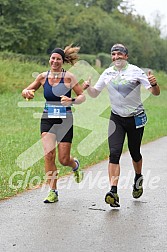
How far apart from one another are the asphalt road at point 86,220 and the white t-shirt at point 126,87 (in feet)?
4.00

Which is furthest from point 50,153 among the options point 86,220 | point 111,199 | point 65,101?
point 86,220

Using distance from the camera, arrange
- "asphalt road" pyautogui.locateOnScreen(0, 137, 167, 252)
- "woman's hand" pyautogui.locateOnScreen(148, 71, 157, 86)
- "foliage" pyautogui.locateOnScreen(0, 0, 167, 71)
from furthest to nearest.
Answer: "foliage" pyautogui.locateOnScreen(0, 0, 167, 71), "woman's hand" pyautogui.locateOnScreen(148, 71, 157, 86), "asphalt road" pyautogui.locateOnScreen(0, 137, 167, 252)

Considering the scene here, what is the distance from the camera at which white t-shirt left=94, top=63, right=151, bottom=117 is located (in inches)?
289

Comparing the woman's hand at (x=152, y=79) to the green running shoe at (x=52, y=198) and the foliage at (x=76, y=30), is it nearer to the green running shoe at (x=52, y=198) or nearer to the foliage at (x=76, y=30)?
the green running shoe at (x=52, y=198)

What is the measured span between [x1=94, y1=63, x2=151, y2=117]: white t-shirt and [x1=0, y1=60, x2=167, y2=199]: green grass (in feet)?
6.36

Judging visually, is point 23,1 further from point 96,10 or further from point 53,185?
point 53,185

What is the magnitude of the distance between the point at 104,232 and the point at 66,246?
680 millimetres

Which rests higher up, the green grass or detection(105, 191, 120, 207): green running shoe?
the green grass

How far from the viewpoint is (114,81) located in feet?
24.3

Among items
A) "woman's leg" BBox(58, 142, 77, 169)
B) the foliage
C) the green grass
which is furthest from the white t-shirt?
the foliage

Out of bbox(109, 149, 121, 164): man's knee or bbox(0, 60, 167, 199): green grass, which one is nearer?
bbox(109, 149, 121, 164): man's knee

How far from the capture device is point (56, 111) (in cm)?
755

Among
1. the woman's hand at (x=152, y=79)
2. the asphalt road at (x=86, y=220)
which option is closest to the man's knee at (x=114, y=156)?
the asphalt road at (x=86, y=220)

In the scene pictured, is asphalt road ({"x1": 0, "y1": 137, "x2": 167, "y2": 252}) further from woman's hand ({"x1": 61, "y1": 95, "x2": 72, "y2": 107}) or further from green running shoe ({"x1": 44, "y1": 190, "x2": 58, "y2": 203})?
woman's hand ({"x1": 61, "y1": 95, "x2": 72, "y2": 107})
